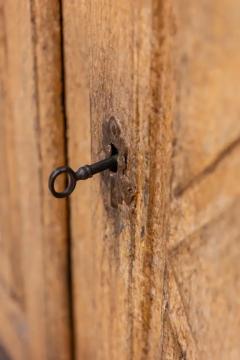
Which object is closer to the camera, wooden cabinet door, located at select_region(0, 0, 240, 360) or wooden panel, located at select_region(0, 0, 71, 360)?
wooden cabinet door, located at select_region(0, 0, 240, 360)

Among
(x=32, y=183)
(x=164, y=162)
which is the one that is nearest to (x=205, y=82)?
(x=164, y=162)

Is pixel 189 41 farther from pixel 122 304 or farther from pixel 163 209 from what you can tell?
pixel 122 304

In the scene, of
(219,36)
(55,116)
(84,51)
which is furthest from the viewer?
(55,116)

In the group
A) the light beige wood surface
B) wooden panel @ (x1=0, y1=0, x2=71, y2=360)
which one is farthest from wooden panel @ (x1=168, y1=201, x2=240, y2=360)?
wooden panel @ (x1=0, y1=0, x2=71, y2=360)

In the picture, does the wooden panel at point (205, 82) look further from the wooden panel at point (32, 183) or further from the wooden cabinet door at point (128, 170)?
the wooden panel at point (32, 183)

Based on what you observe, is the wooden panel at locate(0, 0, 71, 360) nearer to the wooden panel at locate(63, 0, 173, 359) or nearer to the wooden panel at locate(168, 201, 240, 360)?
the wooden panel at locate(63, 0, 173, 359)

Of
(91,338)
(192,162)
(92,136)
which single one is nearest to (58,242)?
(91,338)

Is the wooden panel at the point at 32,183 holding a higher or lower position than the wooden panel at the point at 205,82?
lower

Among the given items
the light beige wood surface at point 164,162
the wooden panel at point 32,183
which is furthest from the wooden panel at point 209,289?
the wooden panel at point 32,183
